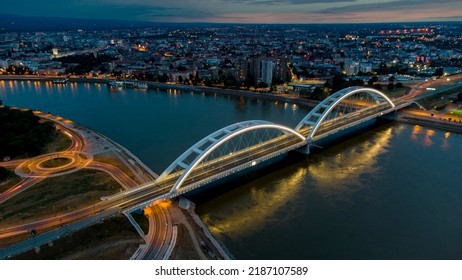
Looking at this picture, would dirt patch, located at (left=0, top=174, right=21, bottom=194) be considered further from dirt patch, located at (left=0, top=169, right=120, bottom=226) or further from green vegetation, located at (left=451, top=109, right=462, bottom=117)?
green vegetation, located at (left=451, top=109, right=462, bottom=117)

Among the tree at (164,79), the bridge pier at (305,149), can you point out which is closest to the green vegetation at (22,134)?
the bridge pier at (305,149)

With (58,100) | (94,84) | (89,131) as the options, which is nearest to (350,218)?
(89,131)

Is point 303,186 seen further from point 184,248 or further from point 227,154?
point 184,248

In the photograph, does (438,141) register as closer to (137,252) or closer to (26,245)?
(137,252)

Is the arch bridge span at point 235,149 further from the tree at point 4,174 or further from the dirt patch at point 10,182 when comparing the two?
the tree at point 4,174

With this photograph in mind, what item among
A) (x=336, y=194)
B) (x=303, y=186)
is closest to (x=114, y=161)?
(x=303, y=186)
